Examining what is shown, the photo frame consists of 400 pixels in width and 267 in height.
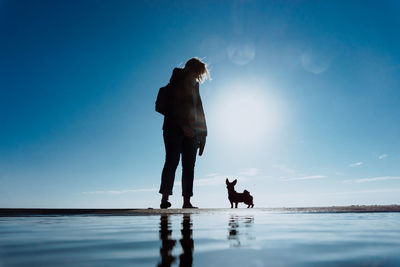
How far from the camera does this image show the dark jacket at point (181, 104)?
5.40 m

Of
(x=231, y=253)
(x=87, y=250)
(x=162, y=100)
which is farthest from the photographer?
(x=162, y=100)

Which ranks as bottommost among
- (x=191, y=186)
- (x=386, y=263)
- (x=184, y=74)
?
(x=386, y=263)

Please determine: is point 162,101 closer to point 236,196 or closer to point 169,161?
point 169,161

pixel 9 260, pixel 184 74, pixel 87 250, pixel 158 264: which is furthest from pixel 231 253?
pixel 184 74

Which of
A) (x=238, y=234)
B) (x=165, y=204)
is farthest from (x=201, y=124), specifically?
(x=238, y=234)

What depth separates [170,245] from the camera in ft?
3.83

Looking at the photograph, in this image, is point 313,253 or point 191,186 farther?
point 191,186

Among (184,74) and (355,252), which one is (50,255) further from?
(184,74)

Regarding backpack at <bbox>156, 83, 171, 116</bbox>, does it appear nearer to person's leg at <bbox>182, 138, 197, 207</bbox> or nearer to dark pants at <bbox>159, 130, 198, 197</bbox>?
dark pants at <bbox>159, 130, 198, 197</bbox>

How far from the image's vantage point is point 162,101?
5.39 metres

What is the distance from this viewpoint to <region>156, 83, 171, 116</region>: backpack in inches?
212

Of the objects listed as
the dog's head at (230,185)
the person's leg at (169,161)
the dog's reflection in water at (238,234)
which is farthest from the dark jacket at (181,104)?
the dog's head at (230,185)

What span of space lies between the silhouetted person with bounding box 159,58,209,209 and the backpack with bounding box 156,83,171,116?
1.3 inches

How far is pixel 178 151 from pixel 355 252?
4500 millimetres
